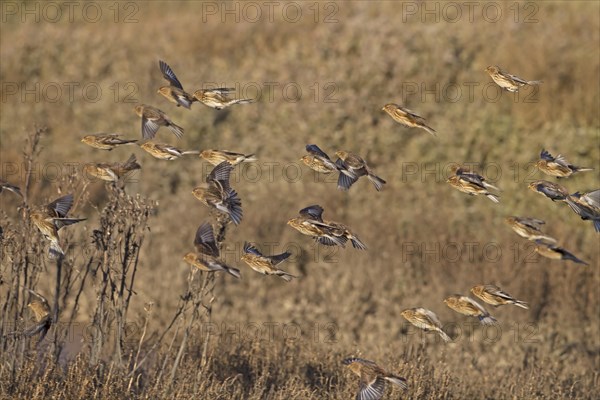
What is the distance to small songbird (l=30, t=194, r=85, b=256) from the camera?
19.5 feet

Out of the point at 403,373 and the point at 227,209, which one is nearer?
the point at 227,209

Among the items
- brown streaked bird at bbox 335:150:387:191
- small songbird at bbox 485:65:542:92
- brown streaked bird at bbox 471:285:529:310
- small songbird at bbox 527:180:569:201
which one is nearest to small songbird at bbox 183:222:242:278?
brown streaked bird at bbox 335:150:387:191

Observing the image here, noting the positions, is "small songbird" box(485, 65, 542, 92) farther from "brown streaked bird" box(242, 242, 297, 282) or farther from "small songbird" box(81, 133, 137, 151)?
"small songbird" box(81, 133, 137, 151)

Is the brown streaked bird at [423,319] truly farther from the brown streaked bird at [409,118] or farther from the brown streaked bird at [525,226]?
A: the brown streaked bird at [409,118]

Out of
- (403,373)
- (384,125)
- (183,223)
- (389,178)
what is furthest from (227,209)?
(384,125)

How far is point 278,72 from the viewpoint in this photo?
15.9 m

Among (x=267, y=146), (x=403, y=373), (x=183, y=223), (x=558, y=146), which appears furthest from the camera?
(x=267, y=146)

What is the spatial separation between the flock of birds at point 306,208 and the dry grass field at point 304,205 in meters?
0.40

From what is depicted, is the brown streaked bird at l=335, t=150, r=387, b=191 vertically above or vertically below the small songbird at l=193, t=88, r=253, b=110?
below

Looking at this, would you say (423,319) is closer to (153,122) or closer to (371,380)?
(371,380)

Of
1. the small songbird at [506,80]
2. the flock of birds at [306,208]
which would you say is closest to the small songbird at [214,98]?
the flock of birds at [306,208]

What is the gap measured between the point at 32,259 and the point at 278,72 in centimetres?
901

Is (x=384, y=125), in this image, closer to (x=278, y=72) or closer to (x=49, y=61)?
(x=278, y=72)

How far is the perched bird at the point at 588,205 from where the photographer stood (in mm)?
6086
